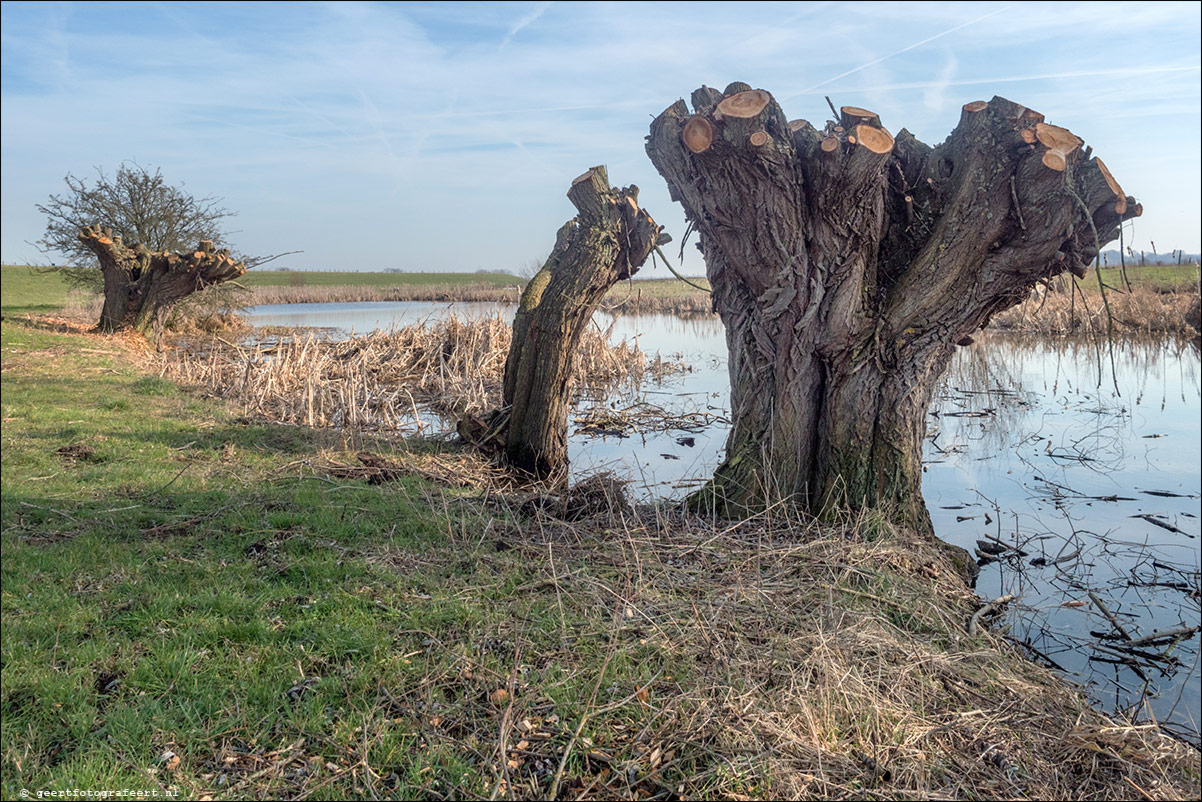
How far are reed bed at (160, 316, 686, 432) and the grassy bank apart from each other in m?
5.03

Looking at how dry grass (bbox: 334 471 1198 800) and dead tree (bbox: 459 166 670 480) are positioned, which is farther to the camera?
dead tree (bbox: 459 166 670 480)

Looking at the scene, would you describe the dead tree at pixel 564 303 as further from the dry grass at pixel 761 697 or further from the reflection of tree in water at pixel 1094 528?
the reflection of tree in water at pixel 1094 528

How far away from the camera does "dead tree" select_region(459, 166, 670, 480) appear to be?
8453 mm

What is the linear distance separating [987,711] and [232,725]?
326 centimetres

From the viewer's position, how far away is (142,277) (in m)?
20.4

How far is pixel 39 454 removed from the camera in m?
7.15

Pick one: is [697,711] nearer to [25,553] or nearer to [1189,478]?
[25,553]

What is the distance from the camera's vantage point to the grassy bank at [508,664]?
2.98 meters

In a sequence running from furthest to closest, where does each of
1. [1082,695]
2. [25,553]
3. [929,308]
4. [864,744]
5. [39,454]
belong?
1. [39,454]
2. [929,308]
3. [25,553]
4. [1082,695]
5. [864,744]

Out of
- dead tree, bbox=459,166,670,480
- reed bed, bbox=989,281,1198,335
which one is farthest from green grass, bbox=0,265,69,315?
reed bed, bbox=989,281,1198,335

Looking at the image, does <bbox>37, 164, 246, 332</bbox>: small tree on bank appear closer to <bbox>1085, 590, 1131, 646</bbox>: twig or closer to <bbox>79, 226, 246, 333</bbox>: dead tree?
<bbox>79, 226, 246, 333</bbox>: dead tree

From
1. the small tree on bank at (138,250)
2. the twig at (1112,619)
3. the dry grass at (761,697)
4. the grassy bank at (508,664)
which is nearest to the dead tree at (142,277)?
the small tree on bank at (138,250)

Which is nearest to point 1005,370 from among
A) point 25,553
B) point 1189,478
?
point 1189,478

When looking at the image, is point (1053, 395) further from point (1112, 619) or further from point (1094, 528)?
point (1112, 619)
